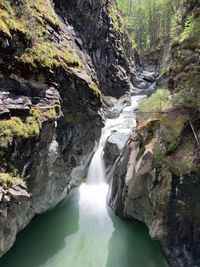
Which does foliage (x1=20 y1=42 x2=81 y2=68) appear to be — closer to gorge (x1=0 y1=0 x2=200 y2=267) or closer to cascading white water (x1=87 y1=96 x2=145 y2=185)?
gorge (x1=0 y1=0 x2=200 y2=267)

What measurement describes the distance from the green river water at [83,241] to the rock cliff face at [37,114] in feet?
4.45

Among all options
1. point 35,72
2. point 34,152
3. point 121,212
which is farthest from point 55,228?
point 35,72

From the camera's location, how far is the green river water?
12.4 meters

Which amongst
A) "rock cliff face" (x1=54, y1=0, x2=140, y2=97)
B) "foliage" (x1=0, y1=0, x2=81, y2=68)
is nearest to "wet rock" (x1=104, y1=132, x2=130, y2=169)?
"foliage" (x1=0, y1=0, x2=81, y2=68)

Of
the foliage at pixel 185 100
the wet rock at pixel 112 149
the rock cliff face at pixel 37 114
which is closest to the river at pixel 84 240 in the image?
Result: the rock cliff face at pixel 37 114

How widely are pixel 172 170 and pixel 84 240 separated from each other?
6.10m

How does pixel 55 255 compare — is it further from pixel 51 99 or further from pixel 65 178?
pixel 51 99

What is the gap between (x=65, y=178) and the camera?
15.4 m

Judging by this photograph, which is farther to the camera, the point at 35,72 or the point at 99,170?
the point at 99,170

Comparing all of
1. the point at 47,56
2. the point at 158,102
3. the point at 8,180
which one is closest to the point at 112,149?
the point at 158,102

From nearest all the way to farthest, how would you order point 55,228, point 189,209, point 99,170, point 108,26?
point 189,209
point 55,228
point 99,170
point 108,26

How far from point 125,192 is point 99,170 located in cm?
521

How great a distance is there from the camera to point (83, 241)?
46.1ft

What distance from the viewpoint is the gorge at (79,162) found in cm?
1057
